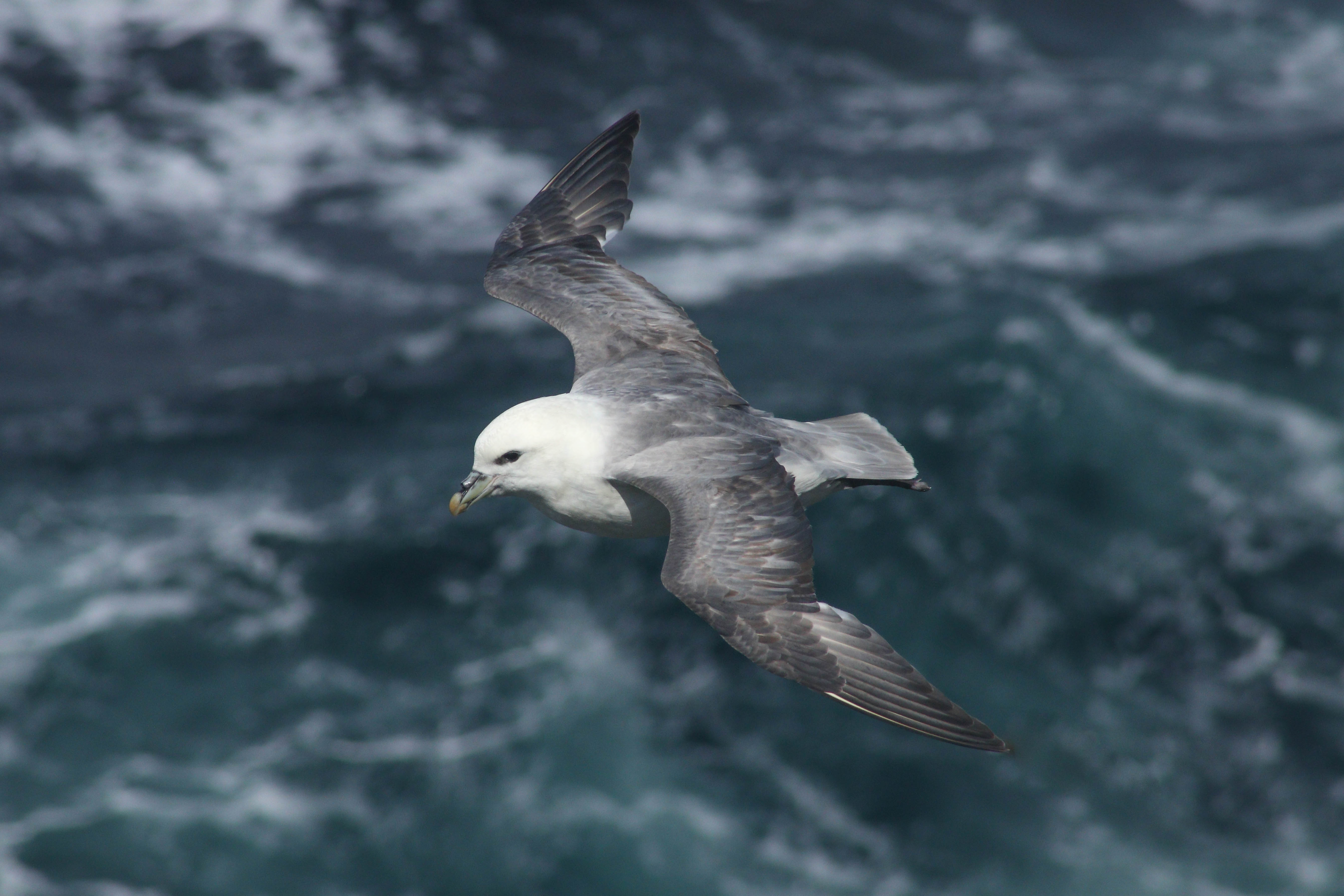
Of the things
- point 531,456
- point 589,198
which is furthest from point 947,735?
point 589,198

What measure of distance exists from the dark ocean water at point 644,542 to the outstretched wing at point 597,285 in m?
8.10

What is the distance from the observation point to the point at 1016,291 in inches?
903

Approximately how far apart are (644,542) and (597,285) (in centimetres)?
901

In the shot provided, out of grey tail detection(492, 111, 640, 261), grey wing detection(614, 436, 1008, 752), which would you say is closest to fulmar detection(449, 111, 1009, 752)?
grey wing detection(614, 436, 1008, 752)

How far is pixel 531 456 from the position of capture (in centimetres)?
819

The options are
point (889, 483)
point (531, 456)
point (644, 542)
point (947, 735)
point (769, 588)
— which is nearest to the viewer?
point (947, 735)

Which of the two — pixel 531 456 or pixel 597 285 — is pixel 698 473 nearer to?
pixel 531 456

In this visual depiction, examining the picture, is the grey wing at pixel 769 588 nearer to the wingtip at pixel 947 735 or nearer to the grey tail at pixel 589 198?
the wingtip at pixel 947 735

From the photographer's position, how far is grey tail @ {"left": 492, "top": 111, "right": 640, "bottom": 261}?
10.9 meters

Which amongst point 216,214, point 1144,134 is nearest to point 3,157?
point 216,214

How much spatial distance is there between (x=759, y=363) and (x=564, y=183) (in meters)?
10.5

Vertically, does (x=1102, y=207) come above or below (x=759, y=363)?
above

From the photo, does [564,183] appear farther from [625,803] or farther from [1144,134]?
[1144,134]

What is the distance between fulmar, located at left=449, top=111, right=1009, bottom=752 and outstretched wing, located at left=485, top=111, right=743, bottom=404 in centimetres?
2
